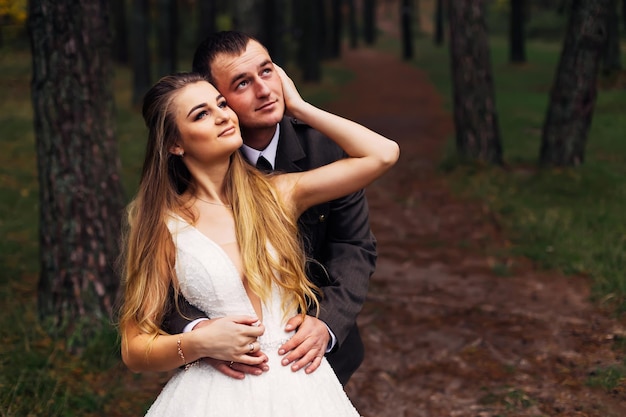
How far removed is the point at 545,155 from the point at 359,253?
876cm

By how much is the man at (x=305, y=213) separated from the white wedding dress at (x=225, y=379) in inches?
1.9

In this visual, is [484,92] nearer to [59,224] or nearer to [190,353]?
[59,224]

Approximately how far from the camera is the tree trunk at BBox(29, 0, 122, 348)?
19.3 feet

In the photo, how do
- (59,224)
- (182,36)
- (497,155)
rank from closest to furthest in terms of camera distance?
(59,224), (497,155), (182,36)

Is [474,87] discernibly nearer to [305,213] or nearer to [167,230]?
[305,213]

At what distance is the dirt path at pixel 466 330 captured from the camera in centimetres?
542

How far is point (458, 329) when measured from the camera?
6.70 m

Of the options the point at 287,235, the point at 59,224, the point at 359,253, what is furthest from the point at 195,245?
the point at 59,224

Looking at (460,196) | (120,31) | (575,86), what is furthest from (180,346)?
(120,31)

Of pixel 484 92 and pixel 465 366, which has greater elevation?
pixel 484 92

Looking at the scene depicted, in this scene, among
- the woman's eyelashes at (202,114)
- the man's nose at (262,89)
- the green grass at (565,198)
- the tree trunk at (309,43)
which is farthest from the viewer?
the tree trunk at (309,43)

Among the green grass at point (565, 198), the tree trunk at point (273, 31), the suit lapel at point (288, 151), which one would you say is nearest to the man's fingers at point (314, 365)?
the suit lapel at point (288, 151)

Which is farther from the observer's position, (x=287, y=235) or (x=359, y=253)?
(x=359, y=253)

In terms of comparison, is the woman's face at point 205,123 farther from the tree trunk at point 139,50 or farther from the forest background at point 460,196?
the tree trunk at point 139,50
